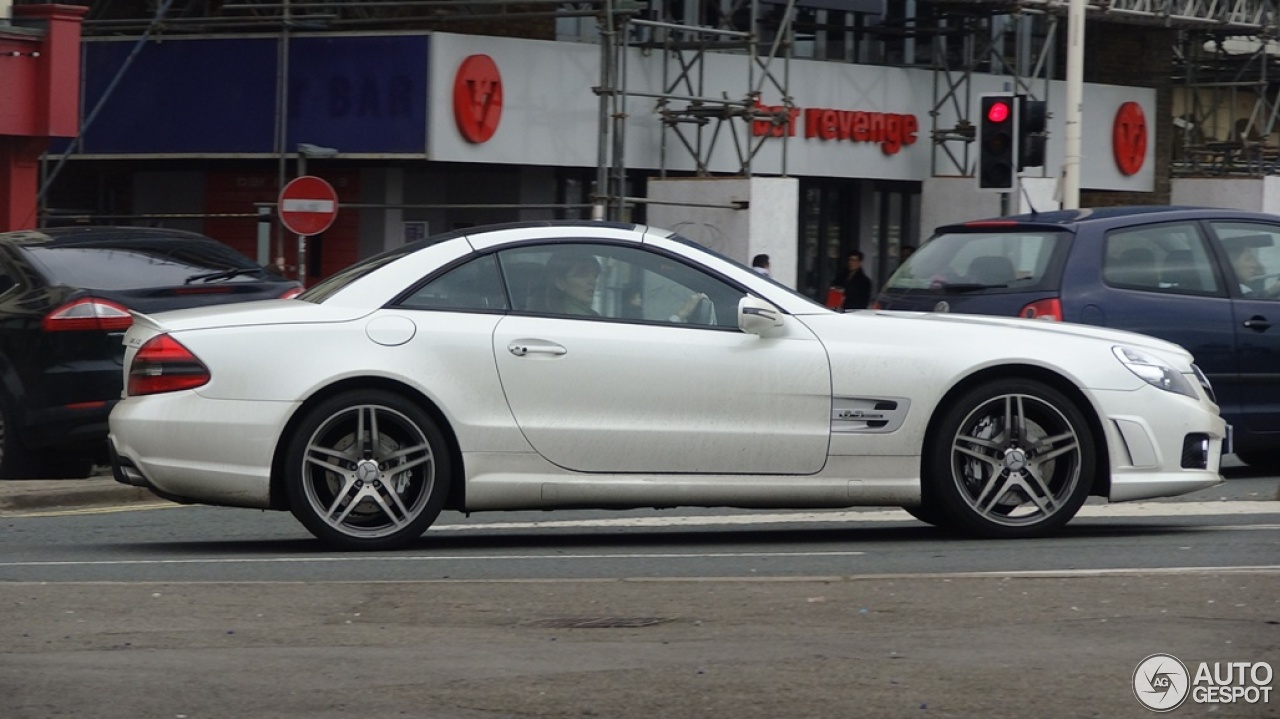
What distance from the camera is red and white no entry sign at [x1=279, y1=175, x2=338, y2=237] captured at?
21062 millimetres

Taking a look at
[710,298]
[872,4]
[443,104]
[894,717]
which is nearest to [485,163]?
[443,104]

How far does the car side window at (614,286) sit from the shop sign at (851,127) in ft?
63.4

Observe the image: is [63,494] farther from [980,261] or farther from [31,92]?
[31,92]

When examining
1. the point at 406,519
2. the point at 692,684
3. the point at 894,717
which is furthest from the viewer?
the point at 406,519

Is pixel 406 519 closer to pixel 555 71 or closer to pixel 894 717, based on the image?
pixel 894 717

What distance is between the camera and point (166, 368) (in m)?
8.59

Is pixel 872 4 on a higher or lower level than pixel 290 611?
higher

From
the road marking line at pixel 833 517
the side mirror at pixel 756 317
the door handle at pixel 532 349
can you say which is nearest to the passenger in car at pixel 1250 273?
the road marking line at pixel 833 517

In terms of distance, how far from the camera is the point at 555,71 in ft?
87.2

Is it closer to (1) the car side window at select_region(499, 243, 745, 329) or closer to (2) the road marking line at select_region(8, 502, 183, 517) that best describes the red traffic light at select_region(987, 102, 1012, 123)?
(2) the road marking line at select_region(8, 502, 183, 517)

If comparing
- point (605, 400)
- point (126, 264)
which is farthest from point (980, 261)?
point (126, 264)

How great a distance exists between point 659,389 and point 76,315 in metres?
4.79

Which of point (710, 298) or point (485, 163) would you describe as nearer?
point (710, 298)

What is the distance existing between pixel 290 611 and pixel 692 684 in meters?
1.74
